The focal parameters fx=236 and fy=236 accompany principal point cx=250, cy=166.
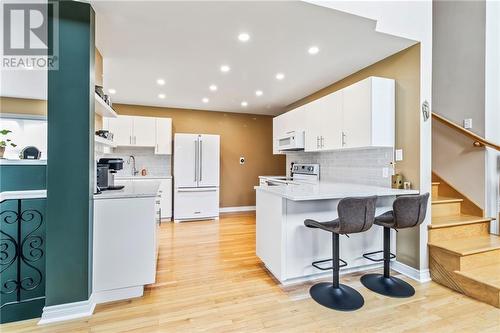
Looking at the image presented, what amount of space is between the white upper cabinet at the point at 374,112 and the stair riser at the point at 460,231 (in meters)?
1.07

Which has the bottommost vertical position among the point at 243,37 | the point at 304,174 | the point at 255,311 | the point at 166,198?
the point at 255,311

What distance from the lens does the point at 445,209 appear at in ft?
9.91

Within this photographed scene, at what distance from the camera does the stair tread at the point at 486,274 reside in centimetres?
207

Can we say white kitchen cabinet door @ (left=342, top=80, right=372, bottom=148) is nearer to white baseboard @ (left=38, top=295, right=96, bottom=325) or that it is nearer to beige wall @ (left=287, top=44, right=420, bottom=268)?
beige wall @ (left=287, top=44, right=420, bottom=268)

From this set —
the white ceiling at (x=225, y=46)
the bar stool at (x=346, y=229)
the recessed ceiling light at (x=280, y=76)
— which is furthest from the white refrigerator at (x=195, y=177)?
the bar stool at (x=346, y=229)

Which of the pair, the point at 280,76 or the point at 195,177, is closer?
the point at 280,76

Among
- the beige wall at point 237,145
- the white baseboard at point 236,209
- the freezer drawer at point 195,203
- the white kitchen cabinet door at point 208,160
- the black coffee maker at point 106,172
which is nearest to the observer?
the black coffee maker at point 106,172

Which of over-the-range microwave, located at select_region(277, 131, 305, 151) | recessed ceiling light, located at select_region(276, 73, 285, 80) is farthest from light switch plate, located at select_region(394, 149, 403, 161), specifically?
recessed ceiling light, located at select_region(276, 73, 285, 80)

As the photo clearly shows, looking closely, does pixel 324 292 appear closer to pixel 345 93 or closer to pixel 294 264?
pixel 294 264

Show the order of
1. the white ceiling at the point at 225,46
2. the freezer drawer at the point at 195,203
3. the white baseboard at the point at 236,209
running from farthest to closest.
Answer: the white baseboard at the point at 236,209
the freezer drawer at the point at 195,203
the white ceiling at the point at 225,46

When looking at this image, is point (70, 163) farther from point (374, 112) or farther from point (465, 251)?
point (465, 251)

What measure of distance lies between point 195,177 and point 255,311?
3.53 m

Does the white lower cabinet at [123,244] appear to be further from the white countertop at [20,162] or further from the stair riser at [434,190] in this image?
the stair riser at [434,190]

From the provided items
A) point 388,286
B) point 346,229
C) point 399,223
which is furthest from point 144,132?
point 388,286
